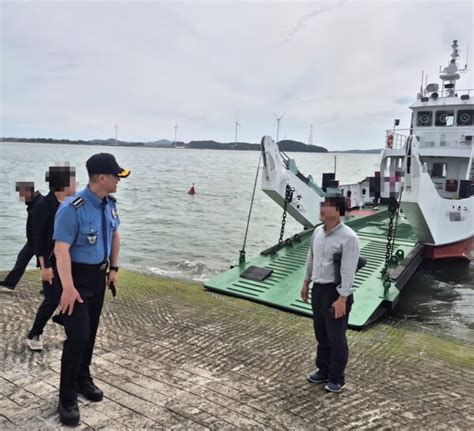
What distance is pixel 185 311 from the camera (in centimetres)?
588

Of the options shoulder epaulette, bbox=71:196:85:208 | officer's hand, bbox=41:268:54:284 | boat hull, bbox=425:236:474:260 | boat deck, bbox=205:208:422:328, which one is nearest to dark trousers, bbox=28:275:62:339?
officer's hand, bbox=41:268:54:284

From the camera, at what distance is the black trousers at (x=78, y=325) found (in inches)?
117

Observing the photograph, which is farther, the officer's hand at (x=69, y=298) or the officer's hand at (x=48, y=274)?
the officer's hand at (x=48, y=274)

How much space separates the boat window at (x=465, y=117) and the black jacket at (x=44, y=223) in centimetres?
1417

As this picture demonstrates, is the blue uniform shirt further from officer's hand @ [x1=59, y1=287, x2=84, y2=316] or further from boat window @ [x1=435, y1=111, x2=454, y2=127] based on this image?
boat window @ [x1=435, y1=111, x2=454, y2=127]

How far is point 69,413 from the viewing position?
302 cm

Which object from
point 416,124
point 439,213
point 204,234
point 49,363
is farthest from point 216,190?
point 49,363

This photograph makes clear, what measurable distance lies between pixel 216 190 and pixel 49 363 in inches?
1255

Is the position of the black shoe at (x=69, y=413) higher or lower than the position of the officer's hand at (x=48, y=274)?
lower

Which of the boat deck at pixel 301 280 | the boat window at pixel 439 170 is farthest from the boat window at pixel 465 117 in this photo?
the boat deck at pixel 301 280

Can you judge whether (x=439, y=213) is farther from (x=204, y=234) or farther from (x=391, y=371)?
(x=204, y=234)

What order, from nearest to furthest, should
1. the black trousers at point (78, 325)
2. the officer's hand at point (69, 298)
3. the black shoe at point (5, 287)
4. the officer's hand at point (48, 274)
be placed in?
the officer's hand at point (69, 298)
the black trousers at point (78, 325)
the officer's hand at point (48, 274)
the black shoe at point (5, 287)

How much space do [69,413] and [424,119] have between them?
49.5 ft

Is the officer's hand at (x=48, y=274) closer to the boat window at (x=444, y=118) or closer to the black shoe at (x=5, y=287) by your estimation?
the black shoe at (x=5, y=287)
